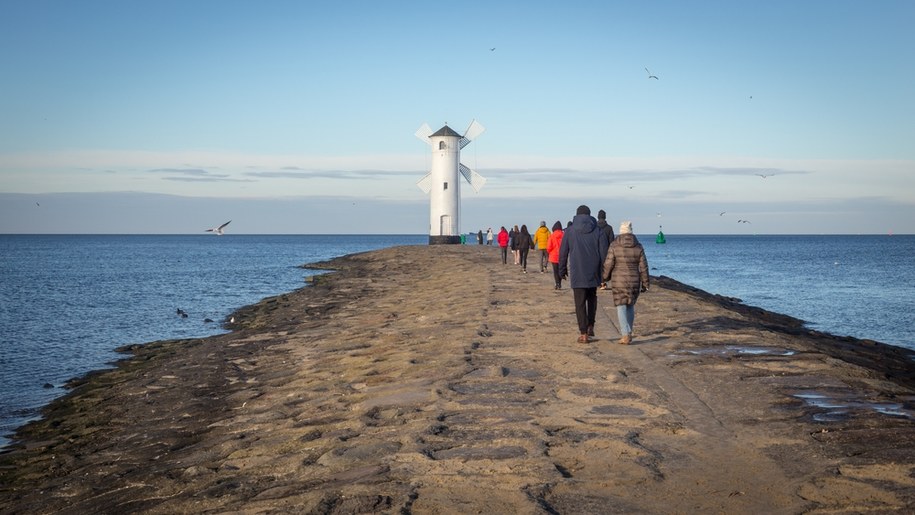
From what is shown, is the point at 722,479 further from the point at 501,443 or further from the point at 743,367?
the point at 743,367

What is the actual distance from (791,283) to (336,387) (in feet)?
148

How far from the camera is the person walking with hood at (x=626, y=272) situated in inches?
492

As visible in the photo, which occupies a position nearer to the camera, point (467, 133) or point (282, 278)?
point (282, 278)

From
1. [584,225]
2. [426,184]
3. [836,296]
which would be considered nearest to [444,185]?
[426,184]

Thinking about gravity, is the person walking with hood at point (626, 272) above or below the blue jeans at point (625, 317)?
above

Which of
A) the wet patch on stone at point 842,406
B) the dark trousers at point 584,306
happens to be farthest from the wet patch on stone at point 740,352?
the wet patch on stone at point 842,406

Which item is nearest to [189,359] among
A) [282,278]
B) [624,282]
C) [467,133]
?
[624,282]

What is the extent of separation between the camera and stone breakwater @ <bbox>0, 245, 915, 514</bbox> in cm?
586

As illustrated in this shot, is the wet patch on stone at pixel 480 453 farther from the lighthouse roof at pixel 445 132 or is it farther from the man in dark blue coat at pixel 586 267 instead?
the lighthouse roof at pixel 445 132

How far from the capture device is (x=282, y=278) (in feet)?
177

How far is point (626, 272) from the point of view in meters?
12.5

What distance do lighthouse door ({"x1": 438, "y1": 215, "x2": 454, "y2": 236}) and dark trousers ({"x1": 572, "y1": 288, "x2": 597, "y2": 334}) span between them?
4867 centimetres

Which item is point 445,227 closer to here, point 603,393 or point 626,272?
point 626,272

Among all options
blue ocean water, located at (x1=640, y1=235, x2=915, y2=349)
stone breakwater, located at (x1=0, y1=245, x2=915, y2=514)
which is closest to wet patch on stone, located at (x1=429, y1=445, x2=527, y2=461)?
stone breakwater, located at (x1=0, y1=245, x2=915, y2=514)
